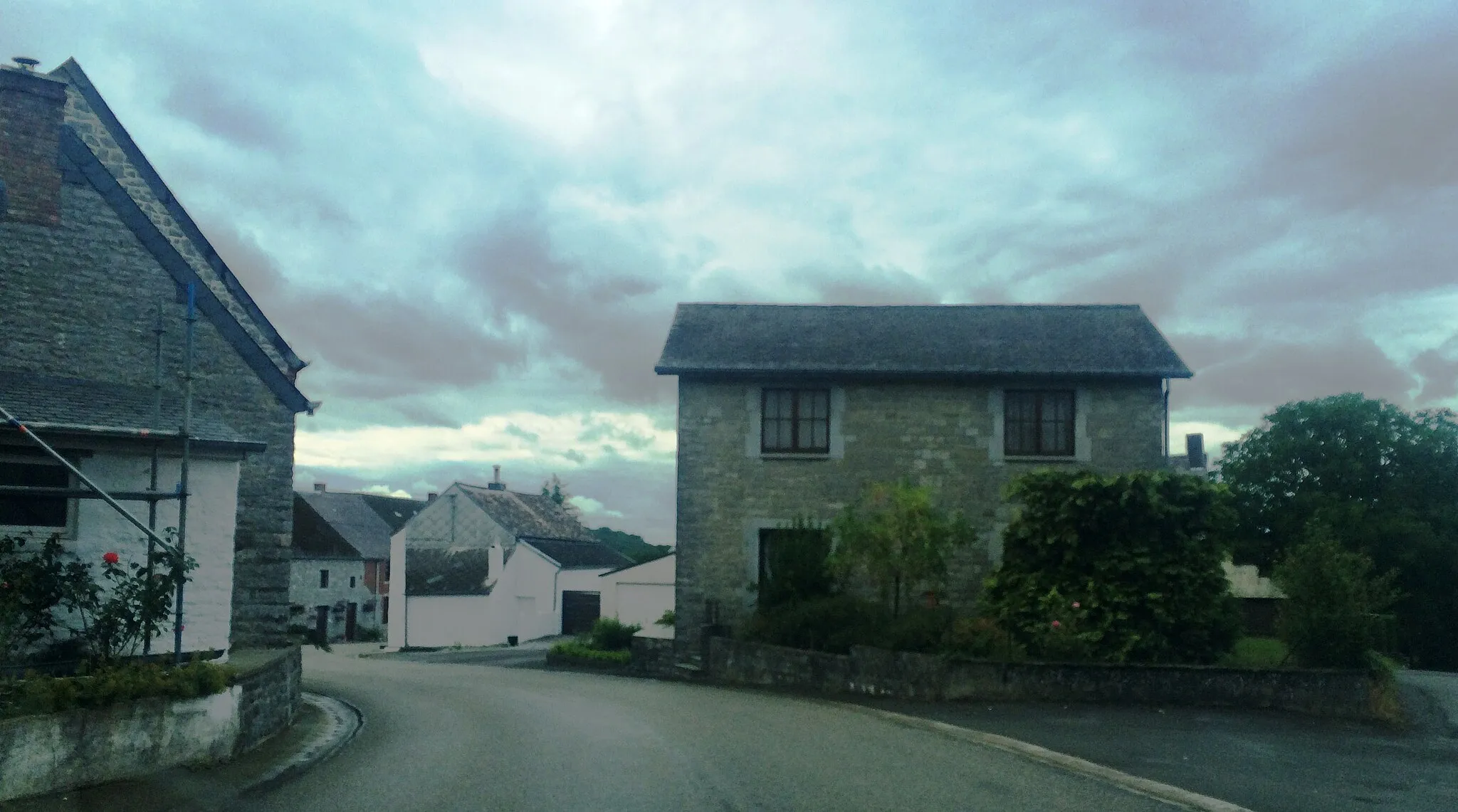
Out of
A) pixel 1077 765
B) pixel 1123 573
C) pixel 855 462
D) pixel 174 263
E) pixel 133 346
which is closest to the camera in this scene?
pixel 1077 765

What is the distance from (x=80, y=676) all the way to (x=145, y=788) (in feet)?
4.50

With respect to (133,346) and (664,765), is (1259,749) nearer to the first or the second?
(664,765)

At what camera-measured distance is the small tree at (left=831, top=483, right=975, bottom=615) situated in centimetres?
2220

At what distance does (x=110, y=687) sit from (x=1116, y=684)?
12337 millimetres

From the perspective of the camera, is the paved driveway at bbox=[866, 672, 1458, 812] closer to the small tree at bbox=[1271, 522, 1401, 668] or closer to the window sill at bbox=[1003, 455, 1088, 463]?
the small tree at bbox=[1271, 522, 1401, 668]

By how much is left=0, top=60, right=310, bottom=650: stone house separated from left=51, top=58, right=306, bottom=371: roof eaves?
6.29 metres

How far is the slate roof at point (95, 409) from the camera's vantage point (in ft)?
44.2

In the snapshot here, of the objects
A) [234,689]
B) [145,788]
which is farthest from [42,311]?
[145,788]

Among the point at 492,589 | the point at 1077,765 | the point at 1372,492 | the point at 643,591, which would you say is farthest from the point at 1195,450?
the point at 1077,765

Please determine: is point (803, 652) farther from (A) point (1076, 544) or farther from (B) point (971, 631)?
(A) point (1076, 544)

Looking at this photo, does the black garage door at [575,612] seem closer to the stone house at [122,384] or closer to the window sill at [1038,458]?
the window sill at [1038,458]

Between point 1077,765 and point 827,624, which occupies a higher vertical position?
point 827,624

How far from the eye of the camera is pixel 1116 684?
16.5m

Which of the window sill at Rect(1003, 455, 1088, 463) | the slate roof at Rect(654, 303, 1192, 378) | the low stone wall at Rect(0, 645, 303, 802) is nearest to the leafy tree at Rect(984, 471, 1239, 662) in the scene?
the window sill at Rect(1003, 455, 1088, 463)
